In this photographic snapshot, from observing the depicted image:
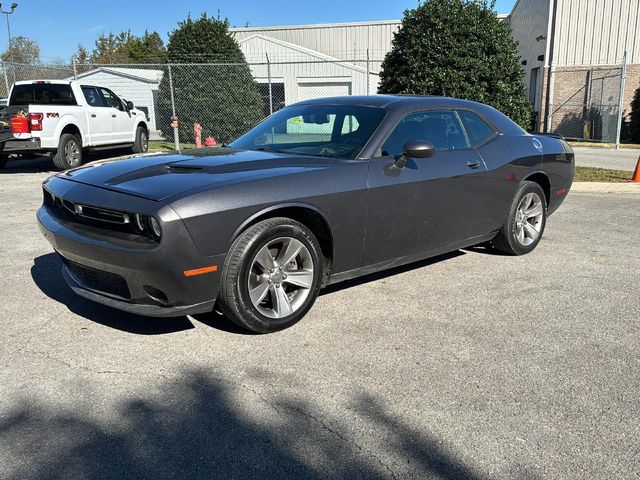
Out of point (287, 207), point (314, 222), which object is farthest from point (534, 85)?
point (287, 207)

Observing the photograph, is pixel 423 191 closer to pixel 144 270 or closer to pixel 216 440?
pixel 144 270

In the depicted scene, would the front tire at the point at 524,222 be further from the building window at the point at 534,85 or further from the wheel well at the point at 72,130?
the building window at the point at 534,85

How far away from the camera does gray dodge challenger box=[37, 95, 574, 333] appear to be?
3.42 meters

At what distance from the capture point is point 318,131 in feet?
16.1

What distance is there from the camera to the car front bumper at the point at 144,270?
10.9 ft

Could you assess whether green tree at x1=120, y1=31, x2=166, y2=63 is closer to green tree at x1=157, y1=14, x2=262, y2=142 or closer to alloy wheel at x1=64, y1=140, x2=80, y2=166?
green tree at x1=157, y1=14, x2=262, y2=142

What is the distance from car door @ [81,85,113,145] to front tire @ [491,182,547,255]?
34.3 feet

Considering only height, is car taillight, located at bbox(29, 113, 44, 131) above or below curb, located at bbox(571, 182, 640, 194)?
above

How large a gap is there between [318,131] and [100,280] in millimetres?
2188

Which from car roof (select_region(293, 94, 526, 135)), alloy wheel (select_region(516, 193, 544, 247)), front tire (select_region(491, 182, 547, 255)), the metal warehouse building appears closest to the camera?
car roof (select_region(293, 94, 526, 135))

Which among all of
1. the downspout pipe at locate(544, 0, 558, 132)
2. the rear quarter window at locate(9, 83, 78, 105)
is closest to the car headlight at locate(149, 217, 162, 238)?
the rear quarter window at locate(9, 83, 78, 105)

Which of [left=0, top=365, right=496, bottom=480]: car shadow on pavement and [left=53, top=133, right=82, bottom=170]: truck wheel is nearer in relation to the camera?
[left=0, top=365, right=496, bottom=480]: car shadow on pavement

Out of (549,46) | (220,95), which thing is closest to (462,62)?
(220,95)

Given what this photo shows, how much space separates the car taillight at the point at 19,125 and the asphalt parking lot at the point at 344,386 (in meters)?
7.64
